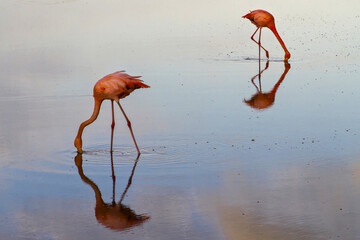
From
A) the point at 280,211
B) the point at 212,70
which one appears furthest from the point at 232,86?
the point at 280,211

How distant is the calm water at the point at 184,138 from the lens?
22.4 feet

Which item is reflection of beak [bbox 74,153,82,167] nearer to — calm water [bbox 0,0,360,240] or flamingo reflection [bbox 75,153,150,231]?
calm water [bbox 0,0,360,240]

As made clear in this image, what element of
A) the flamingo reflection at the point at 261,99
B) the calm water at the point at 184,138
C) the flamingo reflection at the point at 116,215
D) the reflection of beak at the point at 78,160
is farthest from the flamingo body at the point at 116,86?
the flamingo reflection at the point at 261,99

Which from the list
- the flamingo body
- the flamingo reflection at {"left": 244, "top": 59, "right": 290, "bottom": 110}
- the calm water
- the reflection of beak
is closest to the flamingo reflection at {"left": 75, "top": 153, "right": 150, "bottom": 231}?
the calm water

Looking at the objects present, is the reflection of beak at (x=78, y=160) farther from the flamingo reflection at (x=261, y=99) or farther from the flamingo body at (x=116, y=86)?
the flamingo reflection at (x=261, y=99)

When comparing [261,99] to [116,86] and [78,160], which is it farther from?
[78,160]

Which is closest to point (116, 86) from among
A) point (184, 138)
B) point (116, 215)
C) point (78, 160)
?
point (78, 160)

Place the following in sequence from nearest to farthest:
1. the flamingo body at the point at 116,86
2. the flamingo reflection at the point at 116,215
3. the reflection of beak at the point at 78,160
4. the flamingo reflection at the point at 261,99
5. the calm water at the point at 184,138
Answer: the flamingo reflection at the point at 116,215 < the calm water at the point at 184,138 < the reflection of beak at the point at 78,160 < the flamingo body at the point at 116,86 < the flamingo reflection at the point at 261,99

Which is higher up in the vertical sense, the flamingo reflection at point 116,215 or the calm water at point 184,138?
the calm water at point 184,138

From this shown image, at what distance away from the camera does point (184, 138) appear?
9.80 meters

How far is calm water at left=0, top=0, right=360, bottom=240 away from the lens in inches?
269

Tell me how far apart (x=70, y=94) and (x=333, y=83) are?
451 centimetres

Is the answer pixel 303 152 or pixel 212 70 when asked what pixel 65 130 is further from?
pixel 212 70

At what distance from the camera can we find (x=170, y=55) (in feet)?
55.1
